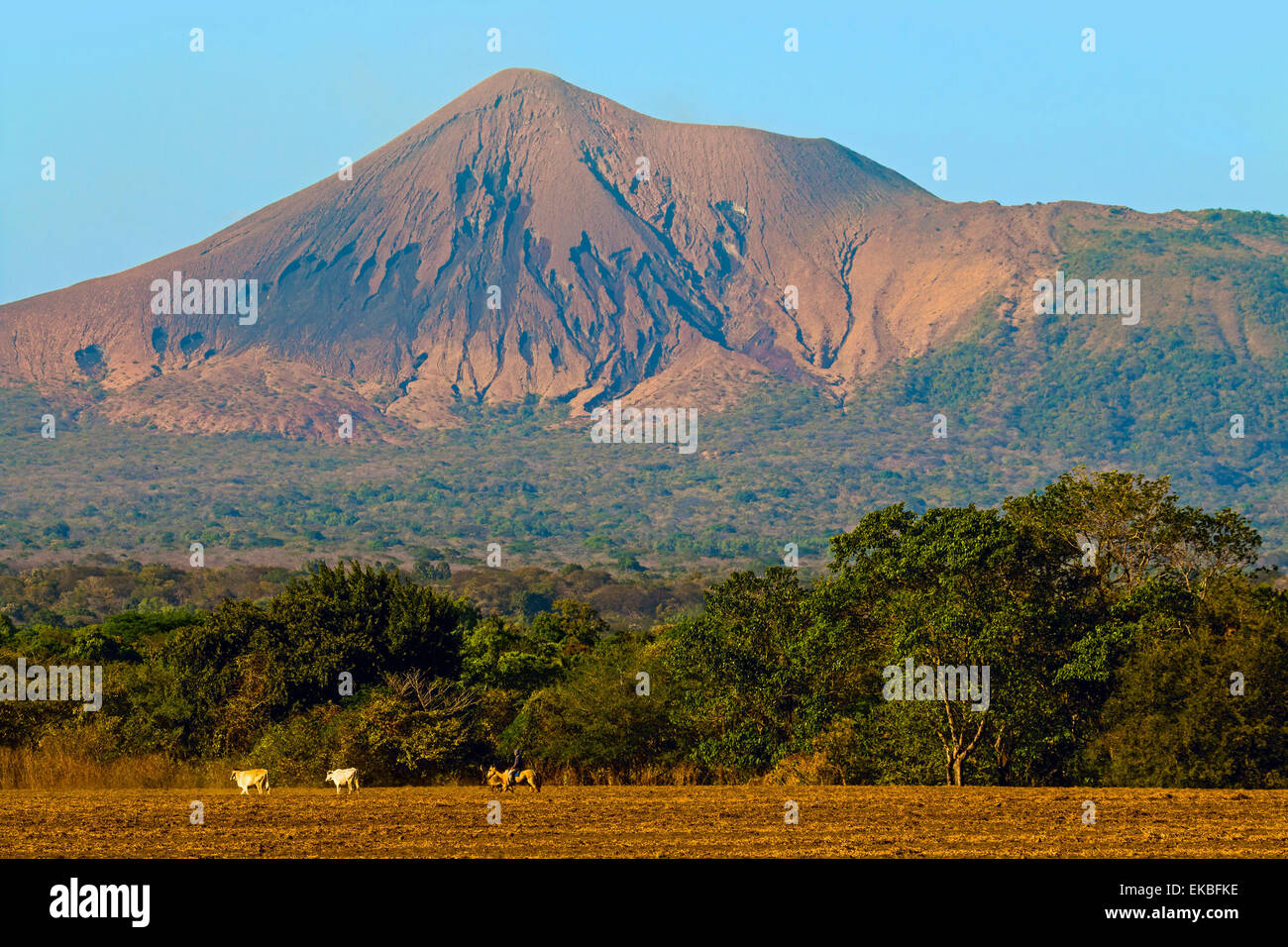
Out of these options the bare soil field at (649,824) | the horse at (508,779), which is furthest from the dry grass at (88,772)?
the horse at (508,779)

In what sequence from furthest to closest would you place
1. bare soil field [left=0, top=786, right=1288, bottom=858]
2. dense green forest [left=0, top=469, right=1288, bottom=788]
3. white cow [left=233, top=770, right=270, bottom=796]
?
dense green forest [left=0, top=469, right=1288, bottom=788] < white cow [left=233, top=770, right=270, bottom=796] < bare soil field [left=0, top=786, right=1288, bottom=858]

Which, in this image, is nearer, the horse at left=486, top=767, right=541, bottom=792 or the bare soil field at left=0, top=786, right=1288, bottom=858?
the bare soil field at left=0, top=786, right=1288, bottom=858

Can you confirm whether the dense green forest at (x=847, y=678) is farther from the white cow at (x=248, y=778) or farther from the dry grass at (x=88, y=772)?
the white cow at (x=248, y=778)

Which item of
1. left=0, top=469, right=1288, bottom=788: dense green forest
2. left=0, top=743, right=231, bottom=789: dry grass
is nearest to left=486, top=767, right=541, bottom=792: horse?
left=0, top=469, right=1288, bottom=788: dense green forest

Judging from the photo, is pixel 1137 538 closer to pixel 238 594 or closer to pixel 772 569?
pixel 772 569

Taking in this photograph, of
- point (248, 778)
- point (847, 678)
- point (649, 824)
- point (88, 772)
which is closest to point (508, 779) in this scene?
point (248, 778)

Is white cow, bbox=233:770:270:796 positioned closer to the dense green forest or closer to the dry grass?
the dry grass
